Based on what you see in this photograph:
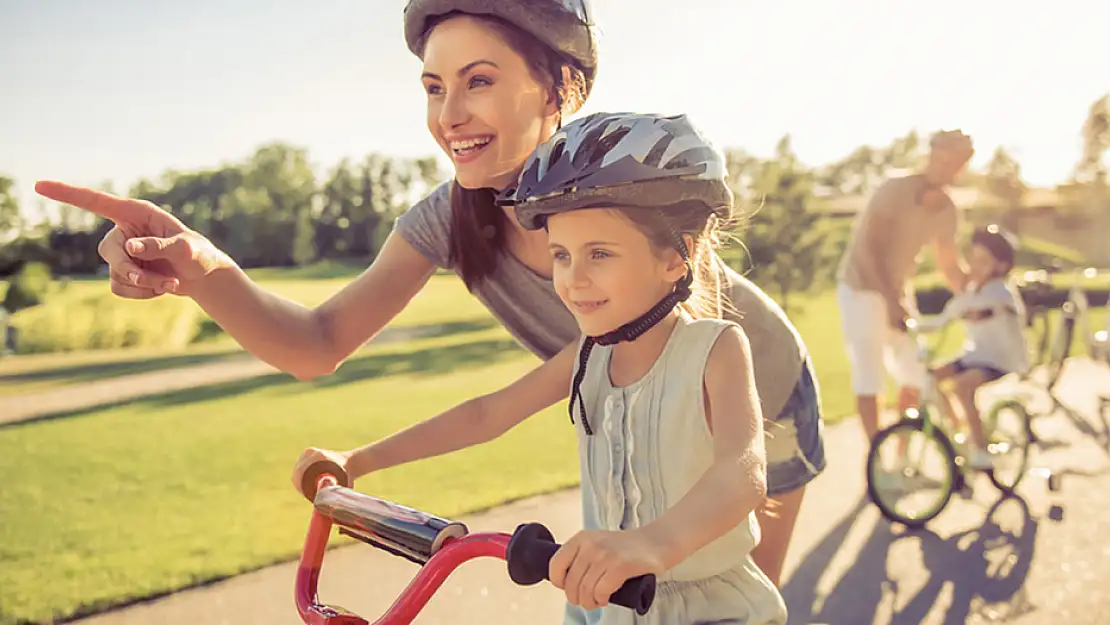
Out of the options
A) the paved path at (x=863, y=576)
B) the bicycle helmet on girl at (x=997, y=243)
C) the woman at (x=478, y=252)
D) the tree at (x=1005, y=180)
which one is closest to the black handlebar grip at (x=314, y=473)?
the woman at (x=478, y=252)

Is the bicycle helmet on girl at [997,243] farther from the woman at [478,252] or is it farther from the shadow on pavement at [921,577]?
the woman at [478,252]

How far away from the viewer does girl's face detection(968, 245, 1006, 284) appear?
6887mm

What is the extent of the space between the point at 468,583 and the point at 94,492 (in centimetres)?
359

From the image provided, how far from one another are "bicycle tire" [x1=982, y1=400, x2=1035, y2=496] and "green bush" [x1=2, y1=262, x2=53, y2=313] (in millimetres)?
20121

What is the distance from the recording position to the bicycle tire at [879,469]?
5992 millimetres

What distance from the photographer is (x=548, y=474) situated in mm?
7340

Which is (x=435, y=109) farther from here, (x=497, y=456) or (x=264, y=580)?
(x=497, y=456)

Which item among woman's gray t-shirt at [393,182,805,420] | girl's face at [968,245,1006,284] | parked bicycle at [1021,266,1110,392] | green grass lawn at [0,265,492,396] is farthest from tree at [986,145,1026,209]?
woman's gray t-shirt at [393,182,805,420]

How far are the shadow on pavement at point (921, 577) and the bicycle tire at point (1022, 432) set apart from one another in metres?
0.48

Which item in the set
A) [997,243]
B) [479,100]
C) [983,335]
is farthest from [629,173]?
[997,243]

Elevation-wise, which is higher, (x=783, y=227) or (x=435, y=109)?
(x=435, y=109)

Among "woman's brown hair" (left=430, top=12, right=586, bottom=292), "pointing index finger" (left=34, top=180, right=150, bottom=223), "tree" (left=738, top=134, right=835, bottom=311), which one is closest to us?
"pointing index finger" (left=34, top=180, right=150, bottom=223)

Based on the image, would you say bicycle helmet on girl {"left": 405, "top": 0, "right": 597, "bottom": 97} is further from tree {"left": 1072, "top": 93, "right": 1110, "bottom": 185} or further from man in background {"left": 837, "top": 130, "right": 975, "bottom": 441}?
tree {"left": 1072, "top": 93, "right": 1110, "bottom": 185}

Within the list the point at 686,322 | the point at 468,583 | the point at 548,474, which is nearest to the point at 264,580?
the point at 468,583
